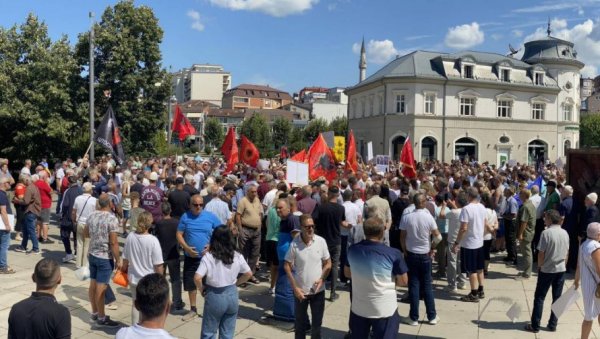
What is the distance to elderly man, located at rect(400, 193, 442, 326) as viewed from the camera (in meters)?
7.39

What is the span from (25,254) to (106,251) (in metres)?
5.59

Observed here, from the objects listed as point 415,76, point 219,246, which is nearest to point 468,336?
point 219,246

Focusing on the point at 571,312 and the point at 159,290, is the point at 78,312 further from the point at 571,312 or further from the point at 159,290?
the point at 571,312

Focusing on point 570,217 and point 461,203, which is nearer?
point 461,203

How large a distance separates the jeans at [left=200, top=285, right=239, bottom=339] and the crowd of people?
12 mm

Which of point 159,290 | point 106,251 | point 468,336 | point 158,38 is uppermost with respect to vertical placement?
point 158,38

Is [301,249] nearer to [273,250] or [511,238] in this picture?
[273,250]

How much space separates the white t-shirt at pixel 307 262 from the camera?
600 cm

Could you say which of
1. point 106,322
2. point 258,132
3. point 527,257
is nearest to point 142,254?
point 106,322

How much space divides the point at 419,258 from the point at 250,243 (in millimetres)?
3326

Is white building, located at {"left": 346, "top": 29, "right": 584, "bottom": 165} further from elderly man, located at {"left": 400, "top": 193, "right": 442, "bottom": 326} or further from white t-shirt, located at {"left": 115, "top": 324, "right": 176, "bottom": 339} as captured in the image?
white t-shirt, located at {"left": 115, "top": 324, "right": 176, "bottom": 339}

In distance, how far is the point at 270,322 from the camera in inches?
296

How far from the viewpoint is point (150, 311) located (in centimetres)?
330

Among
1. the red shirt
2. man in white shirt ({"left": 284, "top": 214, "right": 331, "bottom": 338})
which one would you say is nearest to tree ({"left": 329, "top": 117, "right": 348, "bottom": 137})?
the red shirt
